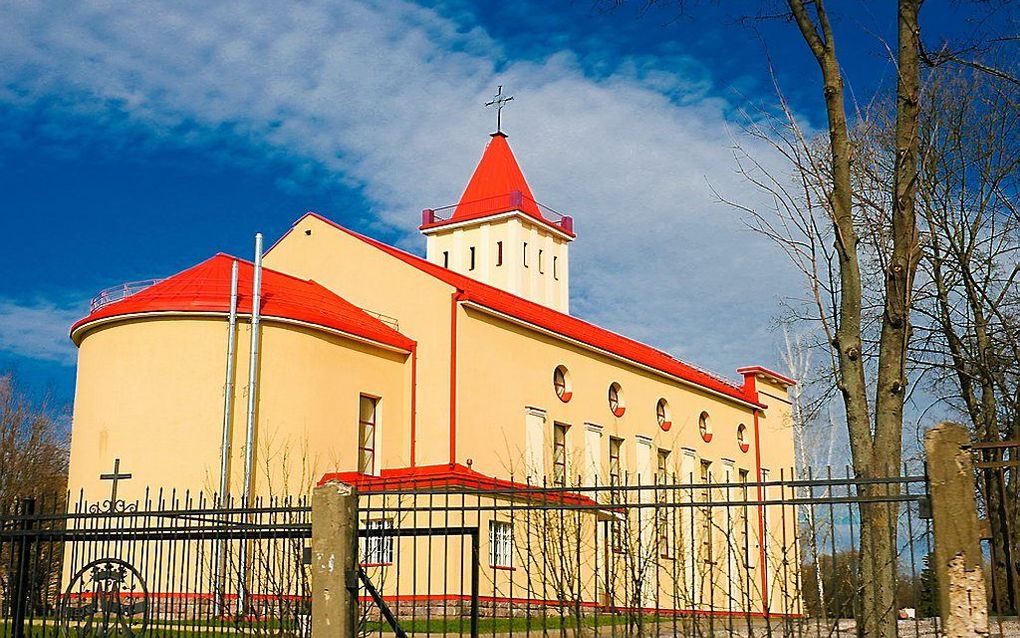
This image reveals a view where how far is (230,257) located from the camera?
1096 inches

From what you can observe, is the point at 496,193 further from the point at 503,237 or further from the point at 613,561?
the point at 613,561

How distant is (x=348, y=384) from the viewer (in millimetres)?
26641

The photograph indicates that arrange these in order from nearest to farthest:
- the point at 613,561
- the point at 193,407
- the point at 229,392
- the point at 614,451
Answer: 1. the point at 613,561
2. the point at 229,392
3. the point at 193,407
4. the point at 614,451

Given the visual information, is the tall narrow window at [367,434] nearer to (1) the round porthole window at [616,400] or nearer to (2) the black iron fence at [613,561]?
(2) the black iron fence at [613,561]

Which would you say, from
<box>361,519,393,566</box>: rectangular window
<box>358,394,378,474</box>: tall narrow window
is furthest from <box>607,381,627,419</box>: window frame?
<box>361,519,393,566</box>: rectangular window

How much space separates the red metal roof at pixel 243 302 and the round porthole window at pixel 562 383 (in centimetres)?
513

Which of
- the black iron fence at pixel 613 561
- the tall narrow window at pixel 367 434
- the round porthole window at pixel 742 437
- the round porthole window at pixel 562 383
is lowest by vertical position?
the black iron fence at pixel 613 561

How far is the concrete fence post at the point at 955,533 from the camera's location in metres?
7.25

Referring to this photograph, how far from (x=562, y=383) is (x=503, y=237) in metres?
15.1

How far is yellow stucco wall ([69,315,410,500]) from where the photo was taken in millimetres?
24328

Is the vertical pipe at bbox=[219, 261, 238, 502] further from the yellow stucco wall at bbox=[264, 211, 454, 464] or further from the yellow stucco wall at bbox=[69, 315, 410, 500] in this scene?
the yellow stucco wall at bbox=[264, 211, 454, 464]

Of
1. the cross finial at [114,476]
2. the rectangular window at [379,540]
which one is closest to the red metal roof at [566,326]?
the cross finial at [114,476]

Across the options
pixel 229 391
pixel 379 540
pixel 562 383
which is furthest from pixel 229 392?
pixel 379 540

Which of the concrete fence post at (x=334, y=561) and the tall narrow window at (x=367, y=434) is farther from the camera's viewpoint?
the tall narrow window at (x=367, y=434)
